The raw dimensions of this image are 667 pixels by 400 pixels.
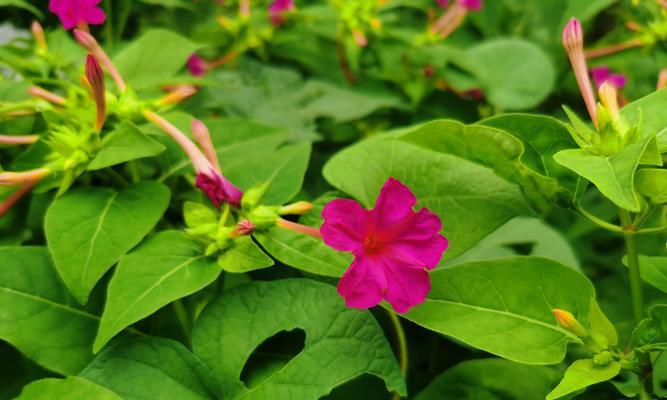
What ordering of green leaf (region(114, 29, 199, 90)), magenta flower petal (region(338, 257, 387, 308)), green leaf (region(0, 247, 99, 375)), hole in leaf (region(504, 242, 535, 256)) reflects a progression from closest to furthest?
magenta flower petal (region(338, 257, 387, 308)) < green leaf (region(0, 247, 99, 375)) < green leaf (region(114, 29, 199, 90)) < hole in leaf (region(504, 242, 535, 256))

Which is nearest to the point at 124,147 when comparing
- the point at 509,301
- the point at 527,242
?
the point at 509,301

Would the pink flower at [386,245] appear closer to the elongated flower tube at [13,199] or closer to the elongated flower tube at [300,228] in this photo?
the elongated flower tube at [300,228]

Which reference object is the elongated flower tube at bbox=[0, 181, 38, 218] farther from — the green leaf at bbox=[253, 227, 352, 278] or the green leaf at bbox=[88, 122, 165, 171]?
the green leaf at bbox=[253, 227, 352, 278]

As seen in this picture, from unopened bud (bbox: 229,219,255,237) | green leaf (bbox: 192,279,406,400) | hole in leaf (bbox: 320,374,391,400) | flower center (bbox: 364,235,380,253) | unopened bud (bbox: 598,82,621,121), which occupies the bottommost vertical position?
hole in leaf (bbox: 320,374,391,400)

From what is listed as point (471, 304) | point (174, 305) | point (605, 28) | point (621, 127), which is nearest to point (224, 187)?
point (174, 305)

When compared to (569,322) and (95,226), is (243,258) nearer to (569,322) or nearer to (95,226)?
(95,226)

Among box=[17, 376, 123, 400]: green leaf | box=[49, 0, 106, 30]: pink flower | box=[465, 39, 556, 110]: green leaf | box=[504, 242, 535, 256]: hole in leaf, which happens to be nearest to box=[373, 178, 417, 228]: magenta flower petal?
box=[17, 376, 123, 400]: green leaf

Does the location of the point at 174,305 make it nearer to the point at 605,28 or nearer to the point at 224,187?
the point at 224,187
